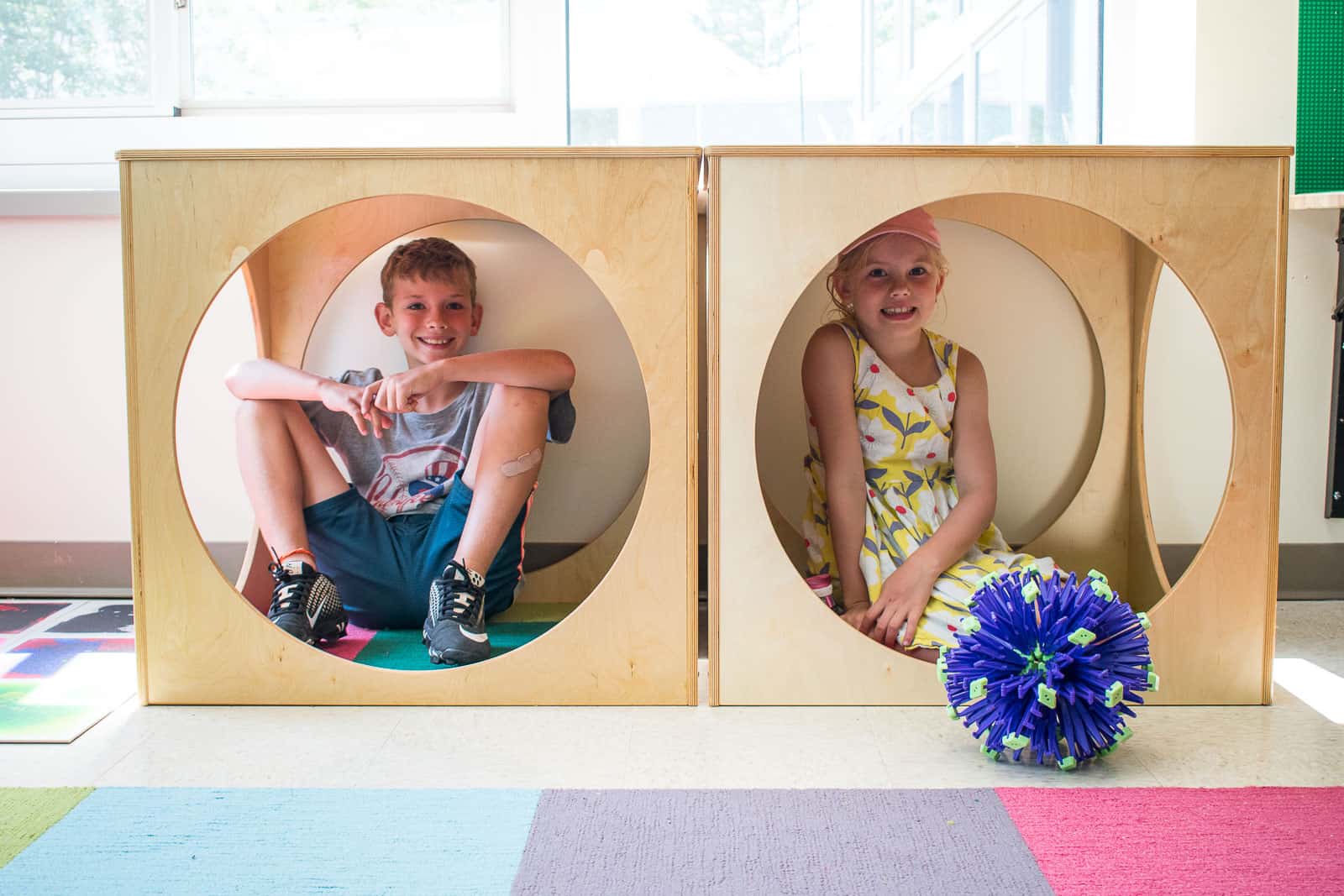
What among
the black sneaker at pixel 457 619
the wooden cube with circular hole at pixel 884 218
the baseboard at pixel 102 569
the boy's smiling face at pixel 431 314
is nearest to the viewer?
the wooden cube with circular hole at pixel 884 218

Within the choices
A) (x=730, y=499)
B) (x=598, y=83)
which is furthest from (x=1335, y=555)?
(x=598, y=83)

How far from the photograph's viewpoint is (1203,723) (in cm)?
112

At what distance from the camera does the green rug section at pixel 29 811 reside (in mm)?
861

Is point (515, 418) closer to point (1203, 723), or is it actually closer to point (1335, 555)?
point (1203, 723)

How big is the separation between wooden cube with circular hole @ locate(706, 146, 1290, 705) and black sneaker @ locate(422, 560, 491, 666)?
0.29 m

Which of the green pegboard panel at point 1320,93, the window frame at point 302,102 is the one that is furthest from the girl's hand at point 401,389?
the green pegboard panel at point 1320,93

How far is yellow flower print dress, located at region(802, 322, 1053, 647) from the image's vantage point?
133cm

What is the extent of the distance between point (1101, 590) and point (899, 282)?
0.53 meters

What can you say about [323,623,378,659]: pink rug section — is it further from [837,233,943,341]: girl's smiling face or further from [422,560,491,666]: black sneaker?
[837,233,943,341]: girl's smiling face

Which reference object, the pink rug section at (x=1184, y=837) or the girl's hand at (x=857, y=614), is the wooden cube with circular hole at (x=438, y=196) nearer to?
the girl's hand at (x=857, y=614)

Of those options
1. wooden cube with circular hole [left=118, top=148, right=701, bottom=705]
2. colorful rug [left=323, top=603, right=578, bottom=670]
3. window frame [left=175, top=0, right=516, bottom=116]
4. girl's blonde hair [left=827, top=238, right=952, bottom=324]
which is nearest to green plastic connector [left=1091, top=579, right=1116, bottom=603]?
wooden cube with circular hole [left=118, top=148, right=701, bottom=705]

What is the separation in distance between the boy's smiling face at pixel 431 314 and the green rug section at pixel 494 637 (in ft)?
1.26

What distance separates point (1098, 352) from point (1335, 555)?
56 centimetres

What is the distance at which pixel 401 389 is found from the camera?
4.14 ft
